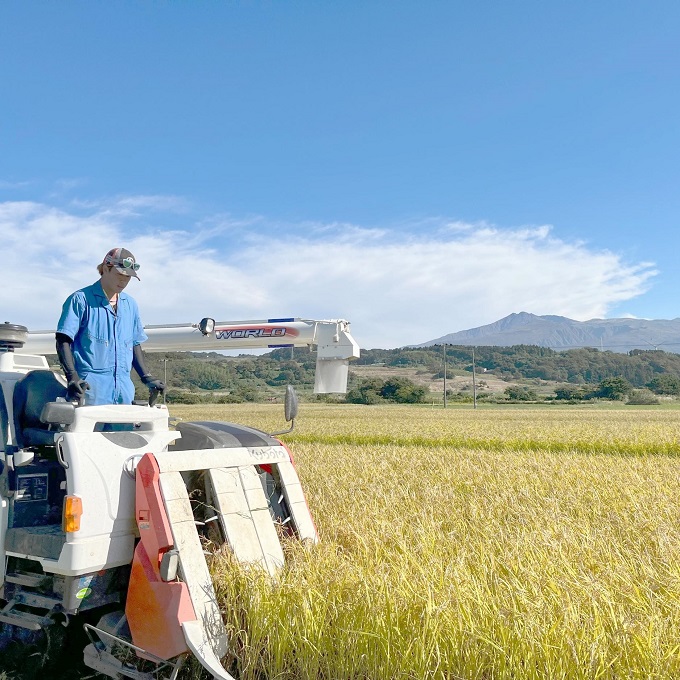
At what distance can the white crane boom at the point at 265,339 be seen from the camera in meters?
6.51

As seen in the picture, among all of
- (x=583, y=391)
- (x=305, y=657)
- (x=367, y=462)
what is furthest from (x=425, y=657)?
(x=583, y=391)

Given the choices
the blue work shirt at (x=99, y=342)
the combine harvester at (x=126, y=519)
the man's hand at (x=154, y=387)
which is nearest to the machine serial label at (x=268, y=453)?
the combine harvester at (x=126, y=519)

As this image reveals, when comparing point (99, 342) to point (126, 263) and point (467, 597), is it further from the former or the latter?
point (467, 597)

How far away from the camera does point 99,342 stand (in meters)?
4.47

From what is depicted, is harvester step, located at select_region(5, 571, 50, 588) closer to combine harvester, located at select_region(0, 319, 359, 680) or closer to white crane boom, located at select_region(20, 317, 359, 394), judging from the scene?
combine harvester, located at select_region(0, 319, 359, 680)

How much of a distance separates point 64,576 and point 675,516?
5.06 metres

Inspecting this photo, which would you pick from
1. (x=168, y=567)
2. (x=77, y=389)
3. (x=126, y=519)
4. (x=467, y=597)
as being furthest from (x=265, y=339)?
(x=467, y=597)

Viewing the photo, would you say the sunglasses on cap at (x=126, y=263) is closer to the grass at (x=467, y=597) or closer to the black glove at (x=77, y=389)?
the black glove at (x=77, y=389)

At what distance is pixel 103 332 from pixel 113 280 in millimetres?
367

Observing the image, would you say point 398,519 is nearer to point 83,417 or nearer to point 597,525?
point 597,525

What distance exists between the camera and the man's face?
4.46 meters

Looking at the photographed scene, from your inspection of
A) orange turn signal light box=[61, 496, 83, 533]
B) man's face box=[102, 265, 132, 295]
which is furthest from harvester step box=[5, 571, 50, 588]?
man's face box=[102, 265, 132, 295]

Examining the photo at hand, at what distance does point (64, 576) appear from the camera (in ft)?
12.0

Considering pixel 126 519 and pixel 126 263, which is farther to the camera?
pixel 126 263
